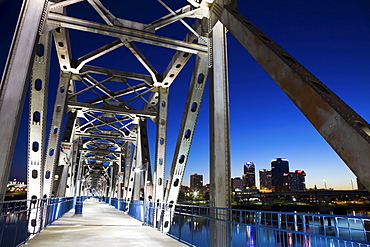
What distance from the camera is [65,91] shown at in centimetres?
1527

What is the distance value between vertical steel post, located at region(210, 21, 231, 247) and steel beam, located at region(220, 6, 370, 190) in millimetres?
2467

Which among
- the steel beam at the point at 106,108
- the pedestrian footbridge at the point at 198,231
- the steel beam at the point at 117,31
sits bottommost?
the pedestrian footbridge at the point at 198,231

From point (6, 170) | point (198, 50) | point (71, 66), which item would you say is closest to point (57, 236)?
point (6, 170)

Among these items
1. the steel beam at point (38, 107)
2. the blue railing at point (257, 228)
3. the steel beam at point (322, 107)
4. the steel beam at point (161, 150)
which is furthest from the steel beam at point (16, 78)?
the steel beam at point (161, 150)

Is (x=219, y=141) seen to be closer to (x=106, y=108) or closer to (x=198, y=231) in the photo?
(x=198, y=231)

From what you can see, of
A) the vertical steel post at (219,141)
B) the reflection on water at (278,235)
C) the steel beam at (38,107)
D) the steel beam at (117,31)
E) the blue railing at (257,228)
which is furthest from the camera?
the steel beam at (38,107)

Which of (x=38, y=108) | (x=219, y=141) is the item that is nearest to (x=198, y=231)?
(x=219, y=141)

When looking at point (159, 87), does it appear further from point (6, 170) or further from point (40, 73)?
point (6, 170)

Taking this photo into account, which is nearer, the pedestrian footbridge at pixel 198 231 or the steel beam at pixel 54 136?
the pedestrian footbridge at pixel 198 231

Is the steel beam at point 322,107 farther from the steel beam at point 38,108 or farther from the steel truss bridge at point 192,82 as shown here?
the steel beam at point 38,108

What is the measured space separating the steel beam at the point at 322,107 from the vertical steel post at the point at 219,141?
2.47 metres

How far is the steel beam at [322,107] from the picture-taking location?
3443 mm

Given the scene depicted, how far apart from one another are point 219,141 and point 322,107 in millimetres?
4360

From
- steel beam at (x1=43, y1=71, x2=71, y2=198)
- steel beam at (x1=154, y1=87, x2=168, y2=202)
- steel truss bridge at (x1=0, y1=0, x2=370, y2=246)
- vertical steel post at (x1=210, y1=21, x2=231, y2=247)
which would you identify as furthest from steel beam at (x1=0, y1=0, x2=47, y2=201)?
steel beam at (x1=154, y1=87, x2=168, y2=202)
